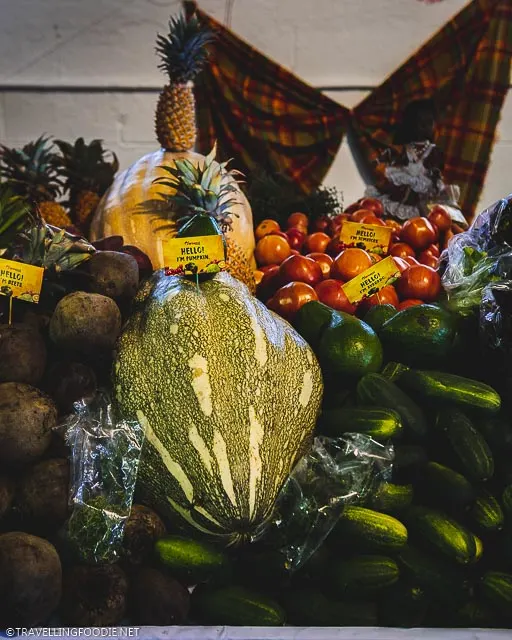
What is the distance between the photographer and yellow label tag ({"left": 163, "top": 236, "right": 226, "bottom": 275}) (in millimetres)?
1384

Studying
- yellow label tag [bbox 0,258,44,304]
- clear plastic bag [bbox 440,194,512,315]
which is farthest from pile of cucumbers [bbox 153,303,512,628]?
yellow label tag [bbox 0,258,44,304]

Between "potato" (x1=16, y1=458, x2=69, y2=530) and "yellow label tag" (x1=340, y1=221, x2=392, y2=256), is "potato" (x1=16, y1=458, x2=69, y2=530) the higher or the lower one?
the lower one

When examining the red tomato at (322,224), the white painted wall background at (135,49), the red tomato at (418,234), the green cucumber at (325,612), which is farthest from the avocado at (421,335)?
the white painted wall background at (135,49)

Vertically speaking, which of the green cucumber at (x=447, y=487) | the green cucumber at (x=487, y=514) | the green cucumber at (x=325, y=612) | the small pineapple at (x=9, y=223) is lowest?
the green cucumber at (x=325, y=612)

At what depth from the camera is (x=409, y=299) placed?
68.7 inches

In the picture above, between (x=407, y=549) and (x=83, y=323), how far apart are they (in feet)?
2.45

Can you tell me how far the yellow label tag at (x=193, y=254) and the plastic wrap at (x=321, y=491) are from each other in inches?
20.0

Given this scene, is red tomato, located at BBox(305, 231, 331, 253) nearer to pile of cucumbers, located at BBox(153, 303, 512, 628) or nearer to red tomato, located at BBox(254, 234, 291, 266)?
red tomato, located at BBox(254, 234, 291, 266)

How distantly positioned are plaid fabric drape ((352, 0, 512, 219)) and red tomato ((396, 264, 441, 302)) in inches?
107

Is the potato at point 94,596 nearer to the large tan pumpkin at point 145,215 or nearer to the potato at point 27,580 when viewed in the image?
the potato at point 27,580

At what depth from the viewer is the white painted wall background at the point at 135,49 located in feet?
13.9

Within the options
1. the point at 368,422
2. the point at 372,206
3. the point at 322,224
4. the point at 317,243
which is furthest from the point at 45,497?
the point at 372,206

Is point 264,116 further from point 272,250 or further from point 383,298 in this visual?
point 383,298

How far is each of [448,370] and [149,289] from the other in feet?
2.44
